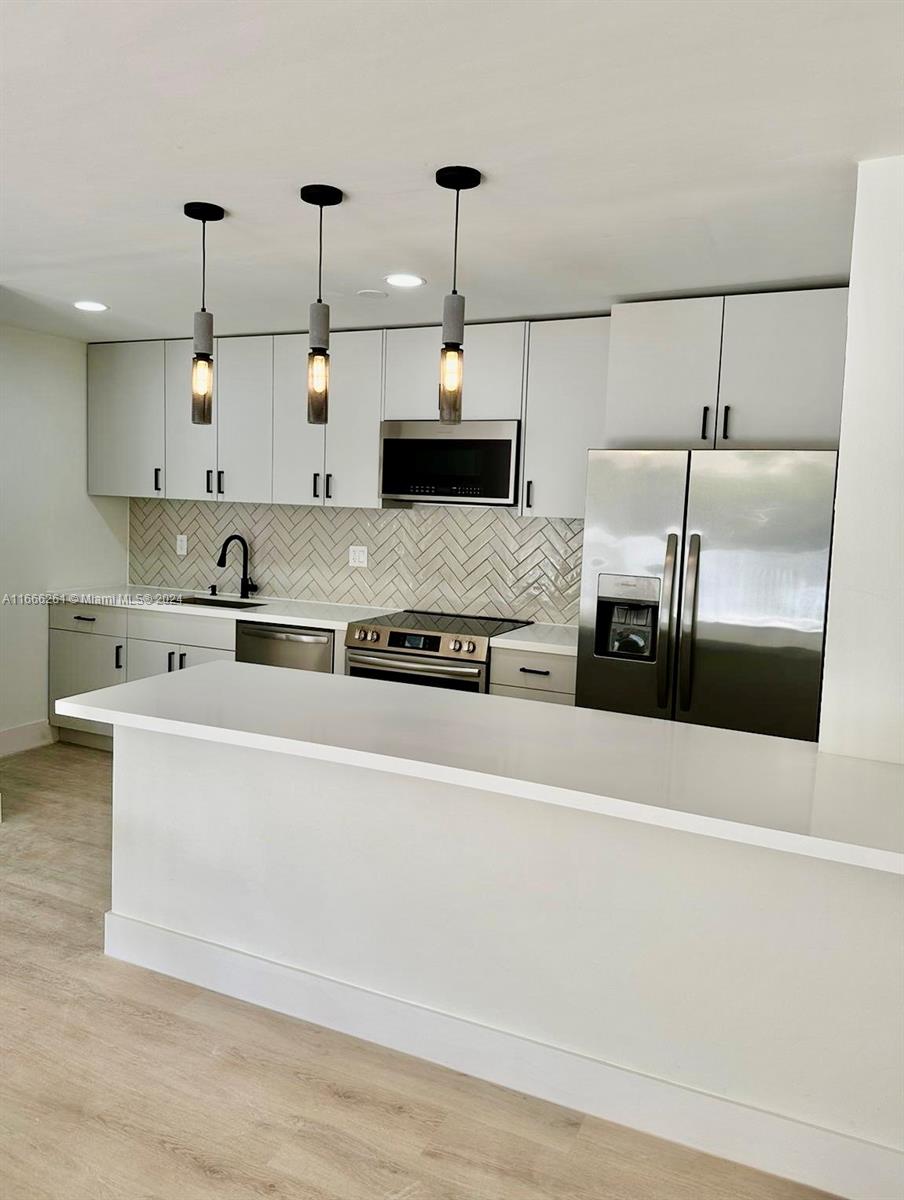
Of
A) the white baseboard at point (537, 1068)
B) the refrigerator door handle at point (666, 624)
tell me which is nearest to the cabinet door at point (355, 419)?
the refrigerator door handle at point (666, 624)

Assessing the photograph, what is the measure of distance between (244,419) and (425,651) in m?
1.81

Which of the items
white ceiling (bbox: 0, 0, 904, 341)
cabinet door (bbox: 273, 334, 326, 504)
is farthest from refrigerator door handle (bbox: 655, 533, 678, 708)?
cabinet door (bbox: 273, 334, 326, 504)

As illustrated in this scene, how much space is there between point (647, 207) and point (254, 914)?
2.44 metres

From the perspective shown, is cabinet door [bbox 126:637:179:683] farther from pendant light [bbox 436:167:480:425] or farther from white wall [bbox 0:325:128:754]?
pendant light [bbox 436:167:480:425]

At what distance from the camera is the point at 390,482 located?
473 cm

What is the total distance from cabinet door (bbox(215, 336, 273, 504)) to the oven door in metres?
1.21

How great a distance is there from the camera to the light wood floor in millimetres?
2078

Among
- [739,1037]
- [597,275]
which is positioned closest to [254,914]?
[739,1037]

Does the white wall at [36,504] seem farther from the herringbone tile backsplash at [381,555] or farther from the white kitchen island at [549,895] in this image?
the white kitchen island at [549,895]

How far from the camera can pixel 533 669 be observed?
4.18m

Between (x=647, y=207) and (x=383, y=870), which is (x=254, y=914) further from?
(x=647, y=207)

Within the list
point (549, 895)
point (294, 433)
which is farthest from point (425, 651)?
point (549, 895)

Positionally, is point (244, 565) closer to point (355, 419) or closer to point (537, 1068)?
point (355, 419)

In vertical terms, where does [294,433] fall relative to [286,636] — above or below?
above
